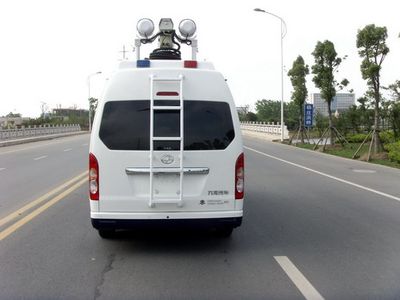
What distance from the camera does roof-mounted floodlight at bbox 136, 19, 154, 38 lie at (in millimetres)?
10227

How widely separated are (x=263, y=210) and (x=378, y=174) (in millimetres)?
8281

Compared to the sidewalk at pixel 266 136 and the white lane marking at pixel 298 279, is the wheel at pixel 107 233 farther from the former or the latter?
the sidewalk at pixel 266 136

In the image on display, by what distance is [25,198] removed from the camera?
36.7 ft

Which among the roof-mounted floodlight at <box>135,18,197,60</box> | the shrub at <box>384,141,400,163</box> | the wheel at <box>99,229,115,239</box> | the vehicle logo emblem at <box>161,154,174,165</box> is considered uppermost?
the roof-mounted floodlight at <box>135,18,197,60</box>

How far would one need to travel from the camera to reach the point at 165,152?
6289 millimetres

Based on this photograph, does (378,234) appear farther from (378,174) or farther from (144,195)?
(378,174)

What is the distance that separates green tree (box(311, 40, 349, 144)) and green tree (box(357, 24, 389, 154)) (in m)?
5.77

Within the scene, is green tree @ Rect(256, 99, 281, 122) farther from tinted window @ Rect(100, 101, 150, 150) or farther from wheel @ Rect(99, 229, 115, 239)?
tinted window @ Rect(100, 101, 150, 150)

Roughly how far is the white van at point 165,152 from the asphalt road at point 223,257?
0.56m

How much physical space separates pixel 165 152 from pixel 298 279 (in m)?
2.14

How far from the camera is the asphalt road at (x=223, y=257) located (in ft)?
16.9

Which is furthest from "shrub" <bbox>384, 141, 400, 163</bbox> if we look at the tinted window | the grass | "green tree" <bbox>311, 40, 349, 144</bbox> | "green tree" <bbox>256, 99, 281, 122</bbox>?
"green tree" <bbox>256, 99, 281, 122</bbox>

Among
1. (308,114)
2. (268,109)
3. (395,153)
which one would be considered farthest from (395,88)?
(268,109)

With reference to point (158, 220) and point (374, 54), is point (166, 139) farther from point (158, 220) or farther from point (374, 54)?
point (374, 54)
